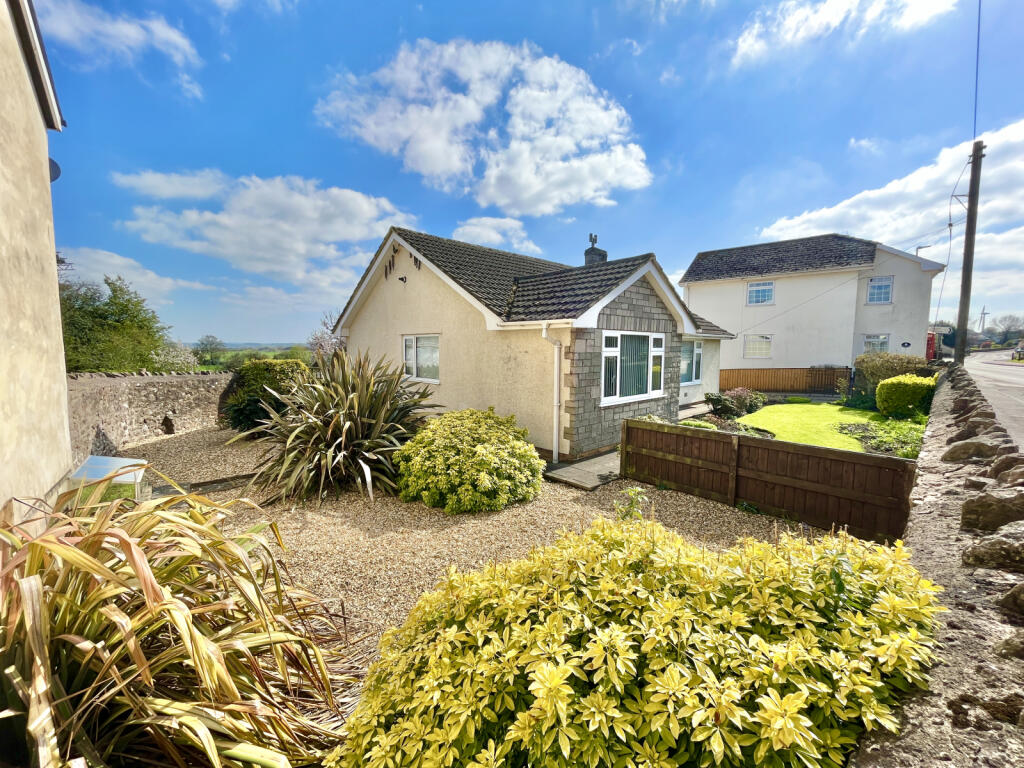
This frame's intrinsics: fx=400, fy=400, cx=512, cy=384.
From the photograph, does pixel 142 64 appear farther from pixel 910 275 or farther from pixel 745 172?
pixel 910 275

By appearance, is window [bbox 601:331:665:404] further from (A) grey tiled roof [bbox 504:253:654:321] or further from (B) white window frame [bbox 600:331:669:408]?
(A) grey tiled roof [bbox 504:253:654:321]

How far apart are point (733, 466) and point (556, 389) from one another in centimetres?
367

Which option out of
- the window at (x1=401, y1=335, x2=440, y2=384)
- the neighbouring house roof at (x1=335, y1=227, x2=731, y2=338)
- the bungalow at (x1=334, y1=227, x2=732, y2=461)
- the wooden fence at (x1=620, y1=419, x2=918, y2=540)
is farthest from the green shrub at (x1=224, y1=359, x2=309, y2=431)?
the wooden fence at (x1=620, y1=419, x2=918, y2=540)

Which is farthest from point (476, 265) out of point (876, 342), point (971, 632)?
point (876, 342)

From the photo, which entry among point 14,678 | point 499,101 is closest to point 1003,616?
point 14,678

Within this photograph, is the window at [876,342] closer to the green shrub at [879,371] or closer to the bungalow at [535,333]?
the green shrub at [879,371]

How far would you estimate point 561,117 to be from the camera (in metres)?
10.8

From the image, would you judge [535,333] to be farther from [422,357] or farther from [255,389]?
[255,389]

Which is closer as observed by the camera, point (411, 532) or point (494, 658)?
point (494, 658)

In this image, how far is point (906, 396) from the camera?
43.2 feet

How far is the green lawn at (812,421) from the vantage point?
34.9ft

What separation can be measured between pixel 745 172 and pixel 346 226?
52.3 feet

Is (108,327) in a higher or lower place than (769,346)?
higher

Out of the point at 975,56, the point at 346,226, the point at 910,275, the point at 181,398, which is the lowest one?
the point at 181,398
